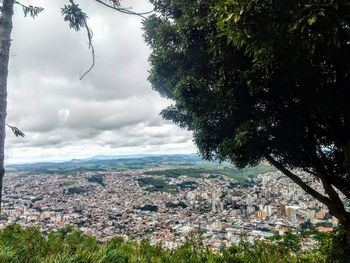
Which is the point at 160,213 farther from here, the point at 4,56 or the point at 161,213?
the point at 4,56

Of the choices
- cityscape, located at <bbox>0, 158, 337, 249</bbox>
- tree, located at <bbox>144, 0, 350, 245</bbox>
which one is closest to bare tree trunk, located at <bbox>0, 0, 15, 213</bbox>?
tree, located at <bbox>144, 0, 350, 245</bbox>

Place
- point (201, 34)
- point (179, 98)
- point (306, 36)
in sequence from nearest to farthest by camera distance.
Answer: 1. point (306, 36)
2. point (201, 34)
3. point (179, 98)

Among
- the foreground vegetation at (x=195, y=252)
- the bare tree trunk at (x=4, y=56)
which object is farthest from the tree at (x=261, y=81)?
the bare tree trunk at (x=4, y=56)

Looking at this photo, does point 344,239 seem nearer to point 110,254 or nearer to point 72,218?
point 110,254

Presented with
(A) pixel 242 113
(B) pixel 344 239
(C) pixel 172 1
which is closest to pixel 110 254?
(A) pixel 242 113

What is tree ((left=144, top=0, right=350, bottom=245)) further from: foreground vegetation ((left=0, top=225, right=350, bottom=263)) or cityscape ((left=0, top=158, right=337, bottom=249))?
cityscape ((left=0, top=158, right=337, bottom=249))

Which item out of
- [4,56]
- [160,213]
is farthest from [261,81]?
[160,213]

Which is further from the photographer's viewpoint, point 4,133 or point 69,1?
point 69,1
